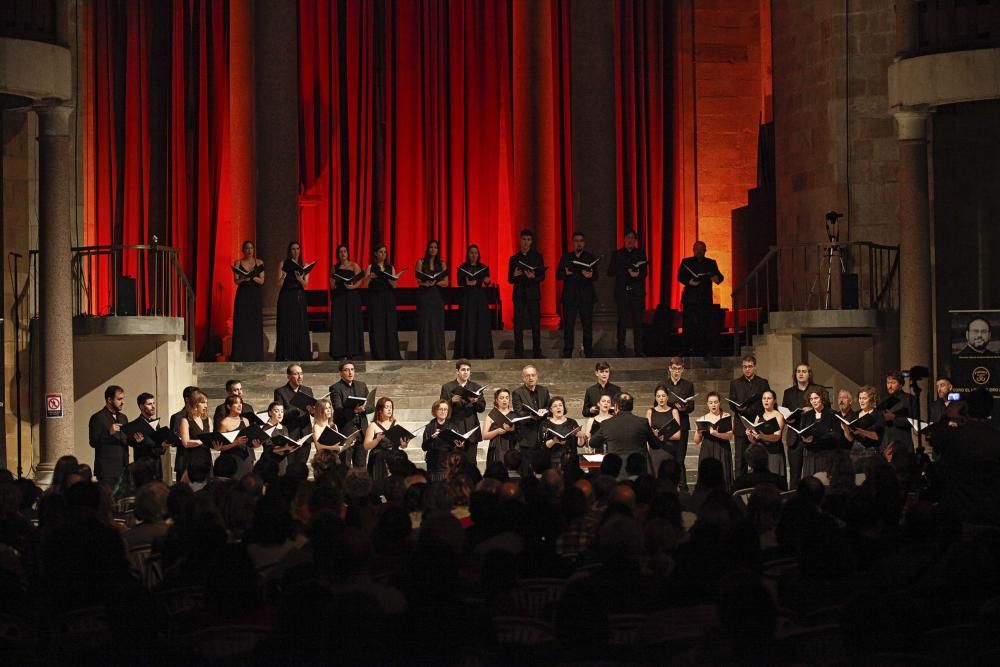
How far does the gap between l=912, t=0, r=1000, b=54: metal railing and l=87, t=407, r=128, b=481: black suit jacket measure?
9649 mm

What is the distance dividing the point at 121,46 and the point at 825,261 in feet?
34.5

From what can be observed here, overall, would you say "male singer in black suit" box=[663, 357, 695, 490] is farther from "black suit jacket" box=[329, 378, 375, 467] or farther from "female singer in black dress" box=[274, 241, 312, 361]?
"female singer in black dress" box=[274, 241, 312, 361]

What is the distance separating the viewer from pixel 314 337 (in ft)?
68.9

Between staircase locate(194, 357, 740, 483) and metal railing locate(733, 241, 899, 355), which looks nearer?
staircase locate(194, 357, 740, 483)

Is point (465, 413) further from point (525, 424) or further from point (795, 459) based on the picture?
point (795, 459)

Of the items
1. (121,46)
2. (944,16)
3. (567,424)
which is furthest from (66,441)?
(944,16)

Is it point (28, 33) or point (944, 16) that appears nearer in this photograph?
point (28, 33)

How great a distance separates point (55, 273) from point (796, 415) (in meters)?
7.66

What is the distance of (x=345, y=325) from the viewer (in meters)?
19.1

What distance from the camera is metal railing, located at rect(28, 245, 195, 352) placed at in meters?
17.6

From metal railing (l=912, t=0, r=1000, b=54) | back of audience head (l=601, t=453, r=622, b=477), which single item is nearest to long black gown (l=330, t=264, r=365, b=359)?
metal railing (l=912, t=0, r=1000, b=54)

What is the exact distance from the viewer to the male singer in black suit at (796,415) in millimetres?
15133

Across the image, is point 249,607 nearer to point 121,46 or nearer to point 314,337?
point 314,337

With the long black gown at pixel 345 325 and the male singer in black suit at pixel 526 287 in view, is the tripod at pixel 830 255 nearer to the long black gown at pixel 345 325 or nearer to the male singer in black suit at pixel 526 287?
the male singer in black suit at pixel 526 287
